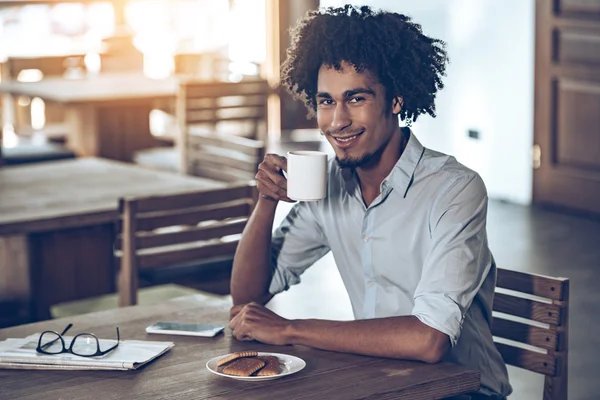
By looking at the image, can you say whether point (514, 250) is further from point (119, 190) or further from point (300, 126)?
point (300, 126)

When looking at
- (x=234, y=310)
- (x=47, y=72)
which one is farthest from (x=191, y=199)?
(x=47, y=72)

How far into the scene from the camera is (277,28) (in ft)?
29.0

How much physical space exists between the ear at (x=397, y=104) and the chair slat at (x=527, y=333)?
0.48m

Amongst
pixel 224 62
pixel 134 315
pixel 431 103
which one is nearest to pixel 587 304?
pixel 431 103

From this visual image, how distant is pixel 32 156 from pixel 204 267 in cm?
214

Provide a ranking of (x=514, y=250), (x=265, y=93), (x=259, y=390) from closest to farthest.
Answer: (x=259, y=390)
(x=514, y=250)
(x=265, y=93)

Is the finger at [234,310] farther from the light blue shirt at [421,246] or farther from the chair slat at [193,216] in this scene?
the chair slat at [193,216]

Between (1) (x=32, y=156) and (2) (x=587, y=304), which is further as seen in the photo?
(1) (x=32, y=156)

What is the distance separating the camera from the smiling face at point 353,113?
82.4 inches

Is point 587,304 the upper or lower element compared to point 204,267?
lower

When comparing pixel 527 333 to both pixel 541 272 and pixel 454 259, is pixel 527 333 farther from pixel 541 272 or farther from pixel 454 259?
pixel 541 272

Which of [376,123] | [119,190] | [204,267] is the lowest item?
[204,267]

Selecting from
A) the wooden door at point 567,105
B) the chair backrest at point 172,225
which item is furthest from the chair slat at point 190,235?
the wooden door at point 567,105

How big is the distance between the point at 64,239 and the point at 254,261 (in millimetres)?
1521
